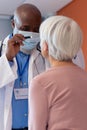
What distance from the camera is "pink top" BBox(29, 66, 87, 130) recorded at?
91cm

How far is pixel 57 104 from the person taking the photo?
3.00 feet

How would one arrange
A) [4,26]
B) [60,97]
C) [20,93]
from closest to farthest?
[60,97] → [20,93] → [4,26]

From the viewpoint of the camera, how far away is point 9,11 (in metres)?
4.36

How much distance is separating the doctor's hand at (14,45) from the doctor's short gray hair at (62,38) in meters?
0.38

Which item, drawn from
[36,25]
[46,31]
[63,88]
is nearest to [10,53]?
[36,25]

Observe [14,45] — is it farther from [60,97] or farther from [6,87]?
[60,97]

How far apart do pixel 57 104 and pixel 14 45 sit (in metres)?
0.56

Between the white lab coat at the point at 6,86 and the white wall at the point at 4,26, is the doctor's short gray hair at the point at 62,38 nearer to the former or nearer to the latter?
the white lab coat at the point at 6,86

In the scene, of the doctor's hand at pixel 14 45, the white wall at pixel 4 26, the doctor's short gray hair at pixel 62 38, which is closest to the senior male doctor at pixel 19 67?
the doctor's hand at pixel 14 45

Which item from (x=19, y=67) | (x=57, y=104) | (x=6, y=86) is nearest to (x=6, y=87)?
(x=6, y=86)

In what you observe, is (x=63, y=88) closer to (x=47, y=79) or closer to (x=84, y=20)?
(x=47, y=79)

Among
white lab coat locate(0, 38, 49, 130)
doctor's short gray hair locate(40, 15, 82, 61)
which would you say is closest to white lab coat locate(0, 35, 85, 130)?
white lab coat locate(0, 38, 49, 130)

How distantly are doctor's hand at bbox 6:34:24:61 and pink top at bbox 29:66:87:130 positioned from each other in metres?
0.45

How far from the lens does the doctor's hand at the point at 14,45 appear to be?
4.41ft
